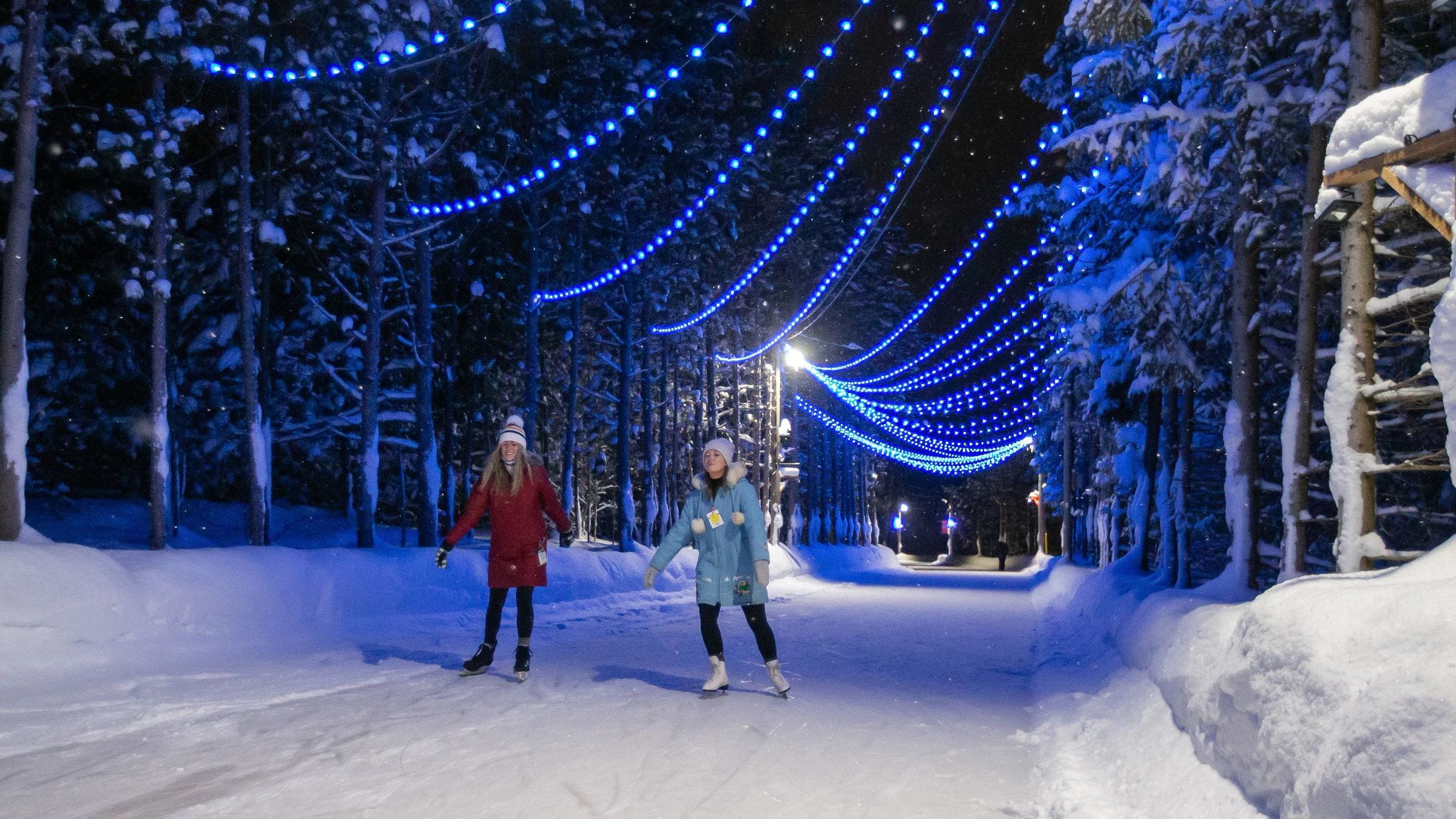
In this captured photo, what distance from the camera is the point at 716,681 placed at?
860 cm

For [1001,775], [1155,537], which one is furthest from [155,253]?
[1155,537]

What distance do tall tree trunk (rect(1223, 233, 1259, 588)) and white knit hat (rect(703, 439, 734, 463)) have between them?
7.56 metres

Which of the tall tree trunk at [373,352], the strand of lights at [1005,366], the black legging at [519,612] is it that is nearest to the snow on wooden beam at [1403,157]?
the black legging at [519,612]

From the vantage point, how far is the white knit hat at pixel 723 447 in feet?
28.7

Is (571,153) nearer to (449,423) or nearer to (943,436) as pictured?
(449,423)

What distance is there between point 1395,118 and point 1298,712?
4479 mm

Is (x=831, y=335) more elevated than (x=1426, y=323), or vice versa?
(x=831, y=335)

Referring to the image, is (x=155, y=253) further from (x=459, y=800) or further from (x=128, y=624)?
(x=459, y=800)

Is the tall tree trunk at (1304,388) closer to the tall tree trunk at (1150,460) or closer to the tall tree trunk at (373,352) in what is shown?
the tall tree trunk at (1150,460)

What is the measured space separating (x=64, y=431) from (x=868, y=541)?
51.8 metres

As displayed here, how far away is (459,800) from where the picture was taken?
5371 millimetres

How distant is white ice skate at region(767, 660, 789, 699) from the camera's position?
8594mm

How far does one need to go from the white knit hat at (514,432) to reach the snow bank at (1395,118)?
6498 mm

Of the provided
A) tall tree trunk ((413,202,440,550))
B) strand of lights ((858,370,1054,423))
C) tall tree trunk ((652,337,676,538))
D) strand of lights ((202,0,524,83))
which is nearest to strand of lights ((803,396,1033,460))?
strand of lights ((858,370,1054,423))
